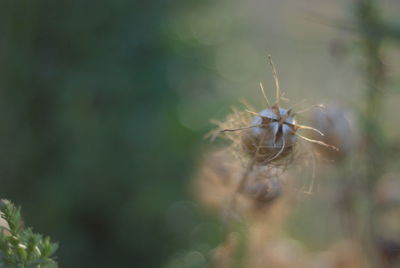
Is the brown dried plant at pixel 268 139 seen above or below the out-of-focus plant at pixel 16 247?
above

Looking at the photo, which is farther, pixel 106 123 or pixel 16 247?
pixel 106 123

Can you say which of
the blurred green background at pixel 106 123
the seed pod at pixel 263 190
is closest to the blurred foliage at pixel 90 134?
the blurred green background at pixel 106 123

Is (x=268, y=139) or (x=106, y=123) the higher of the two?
(x=106, y=123)

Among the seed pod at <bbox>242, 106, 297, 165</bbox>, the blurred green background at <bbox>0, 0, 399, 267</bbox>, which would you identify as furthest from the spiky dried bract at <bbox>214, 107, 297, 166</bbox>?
the blurred green background at <bbox>0, 0, 399, 267</bbox>

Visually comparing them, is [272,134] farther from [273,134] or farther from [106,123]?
[106,123]

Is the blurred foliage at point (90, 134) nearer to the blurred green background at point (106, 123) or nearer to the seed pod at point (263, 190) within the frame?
the blurred green background at point (106, 123)

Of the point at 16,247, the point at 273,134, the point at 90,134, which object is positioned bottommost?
the point at 16,247

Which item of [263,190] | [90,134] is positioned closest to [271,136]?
[263,190]

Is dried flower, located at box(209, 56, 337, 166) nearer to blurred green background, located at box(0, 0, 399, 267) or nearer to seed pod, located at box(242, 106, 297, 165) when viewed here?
seed pod, located at box(242, 106, 297, 165)
